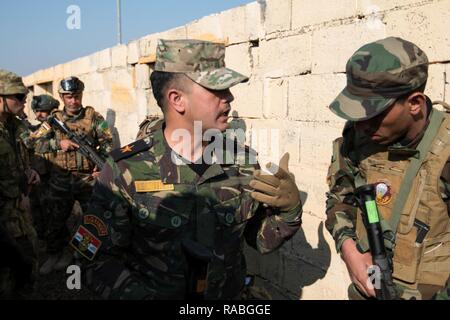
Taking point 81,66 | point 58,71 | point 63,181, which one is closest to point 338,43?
point 63,181

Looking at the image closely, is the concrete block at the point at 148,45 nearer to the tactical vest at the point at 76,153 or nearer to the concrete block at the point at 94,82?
→ the tactical vest at the point at 76,153

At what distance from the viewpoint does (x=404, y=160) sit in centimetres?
179

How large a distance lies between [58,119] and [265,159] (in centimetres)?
315

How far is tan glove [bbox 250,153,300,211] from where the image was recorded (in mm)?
1773

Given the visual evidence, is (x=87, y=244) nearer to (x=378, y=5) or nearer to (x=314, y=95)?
(x=314, y=95)

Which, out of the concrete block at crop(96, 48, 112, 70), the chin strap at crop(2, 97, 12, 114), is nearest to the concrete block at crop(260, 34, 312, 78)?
the chin strap at crop(2, 97, 12, 114)

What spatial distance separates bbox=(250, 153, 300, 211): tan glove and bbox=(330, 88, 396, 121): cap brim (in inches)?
11.6

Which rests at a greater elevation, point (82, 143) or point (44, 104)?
point (44, 104)

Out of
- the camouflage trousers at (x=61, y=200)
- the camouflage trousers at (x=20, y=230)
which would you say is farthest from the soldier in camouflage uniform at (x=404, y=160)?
the camouflage trousers at (x=61, y=200)

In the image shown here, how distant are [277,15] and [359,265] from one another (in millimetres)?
2068

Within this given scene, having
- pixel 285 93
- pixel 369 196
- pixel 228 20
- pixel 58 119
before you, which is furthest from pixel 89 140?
pixel 369 196

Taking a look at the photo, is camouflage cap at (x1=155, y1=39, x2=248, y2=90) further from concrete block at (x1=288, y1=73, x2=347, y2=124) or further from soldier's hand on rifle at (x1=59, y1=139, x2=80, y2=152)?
soldier's hand on rifle at (x1=59, y1=139, x2=80, y2=152)

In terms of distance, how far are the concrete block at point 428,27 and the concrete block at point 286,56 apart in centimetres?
72

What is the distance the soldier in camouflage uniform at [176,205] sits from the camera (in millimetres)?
1785
